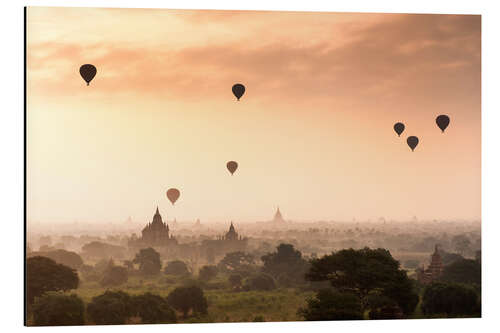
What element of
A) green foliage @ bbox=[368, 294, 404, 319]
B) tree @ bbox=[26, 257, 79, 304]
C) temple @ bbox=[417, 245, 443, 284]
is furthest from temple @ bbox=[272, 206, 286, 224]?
tree @ bbox=[26, 257, 79, 304]

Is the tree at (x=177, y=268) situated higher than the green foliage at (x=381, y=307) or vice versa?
the tree at (x=177, y=268)

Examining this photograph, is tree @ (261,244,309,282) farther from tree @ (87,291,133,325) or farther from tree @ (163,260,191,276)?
tree @ (87,291,133,325)

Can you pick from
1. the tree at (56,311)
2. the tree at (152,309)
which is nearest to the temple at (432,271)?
the tree at (152,309)

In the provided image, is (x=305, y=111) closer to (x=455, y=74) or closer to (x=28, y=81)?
(x=455, y=74)

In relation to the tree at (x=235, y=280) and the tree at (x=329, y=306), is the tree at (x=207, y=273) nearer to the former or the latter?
the tree at (x=235, y=280)

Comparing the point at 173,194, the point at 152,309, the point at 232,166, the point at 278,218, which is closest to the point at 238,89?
the point at 232,166
